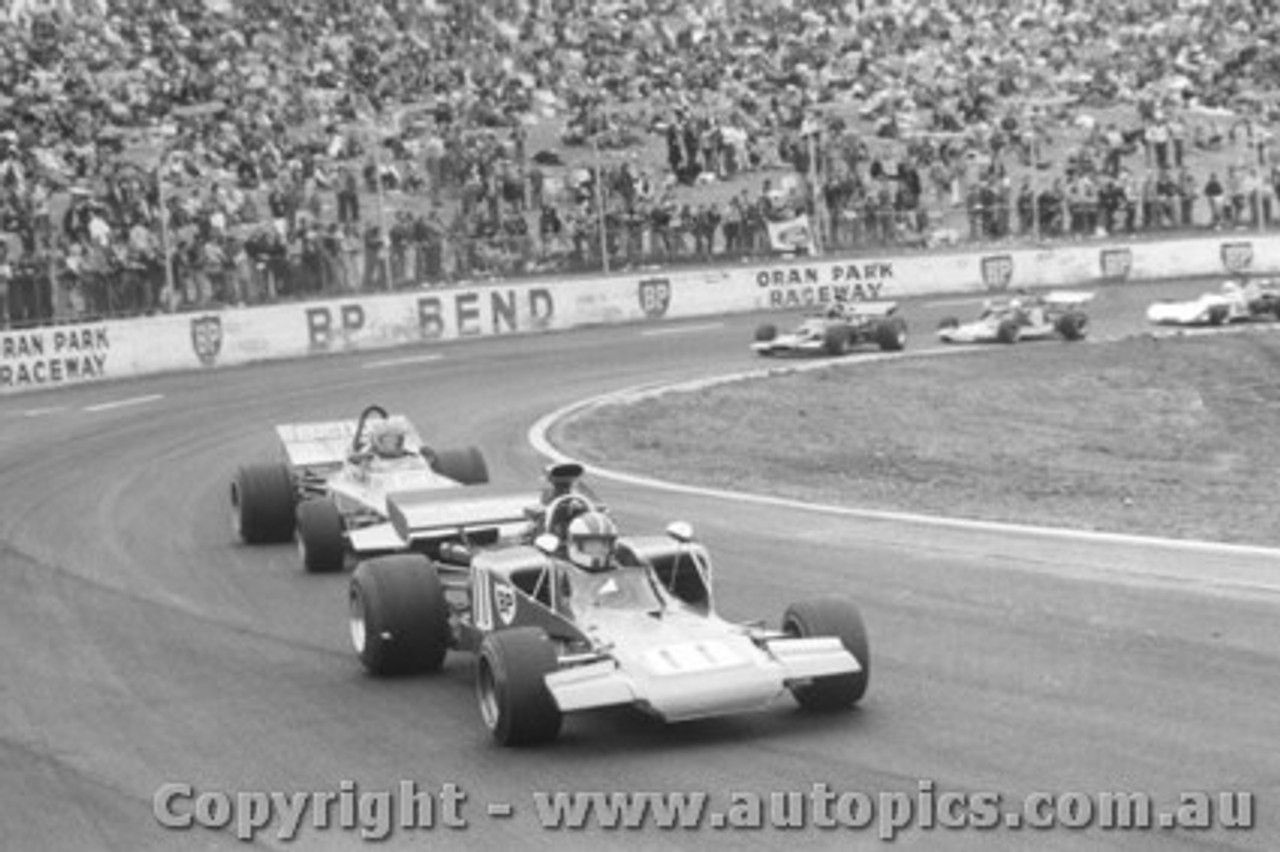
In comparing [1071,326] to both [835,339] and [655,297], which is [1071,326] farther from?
[655,297]

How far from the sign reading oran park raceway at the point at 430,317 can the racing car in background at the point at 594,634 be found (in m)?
25.7

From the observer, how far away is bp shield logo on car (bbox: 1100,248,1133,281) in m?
46.7

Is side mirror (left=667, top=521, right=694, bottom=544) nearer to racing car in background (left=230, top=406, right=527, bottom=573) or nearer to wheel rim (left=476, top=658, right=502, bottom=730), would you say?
wheel rim (left=476, top=658, right=502, bottom=730)

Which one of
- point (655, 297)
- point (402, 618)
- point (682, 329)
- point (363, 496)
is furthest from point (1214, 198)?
point (402, 618)

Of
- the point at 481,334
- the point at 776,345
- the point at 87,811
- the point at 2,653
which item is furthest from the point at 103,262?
the point at 87,811

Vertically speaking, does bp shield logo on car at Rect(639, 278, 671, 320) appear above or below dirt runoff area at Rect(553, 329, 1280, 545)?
above

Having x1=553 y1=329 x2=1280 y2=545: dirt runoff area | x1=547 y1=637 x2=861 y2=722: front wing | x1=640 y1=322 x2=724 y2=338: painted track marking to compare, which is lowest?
x1=553 y1=329 x2=1280 y2=545: dirt runoff area

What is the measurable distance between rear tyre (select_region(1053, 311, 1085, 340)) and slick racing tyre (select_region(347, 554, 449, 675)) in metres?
25.0

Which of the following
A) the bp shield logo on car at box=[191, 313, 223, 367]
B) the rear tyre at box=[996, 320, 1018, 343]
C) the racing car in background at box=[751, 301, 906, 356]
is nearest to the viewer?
the racing car in background at box=[751, 301, 906, 356]

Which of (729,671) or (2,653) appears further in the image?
(2,653)

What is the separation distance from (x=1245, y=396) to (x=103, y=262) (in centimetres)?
1869

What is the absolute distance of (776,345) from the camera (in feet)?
113

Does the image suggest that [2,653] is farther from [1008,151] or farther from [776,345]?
[1008,151]

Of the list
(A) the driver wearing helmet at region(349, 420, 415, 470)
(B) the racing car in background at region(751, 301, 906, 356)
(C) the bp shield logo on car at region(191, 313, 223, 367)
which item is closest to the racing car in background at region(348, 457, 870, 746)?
(A) the driver wearing helmet at region(349, 420, 415, 470)
